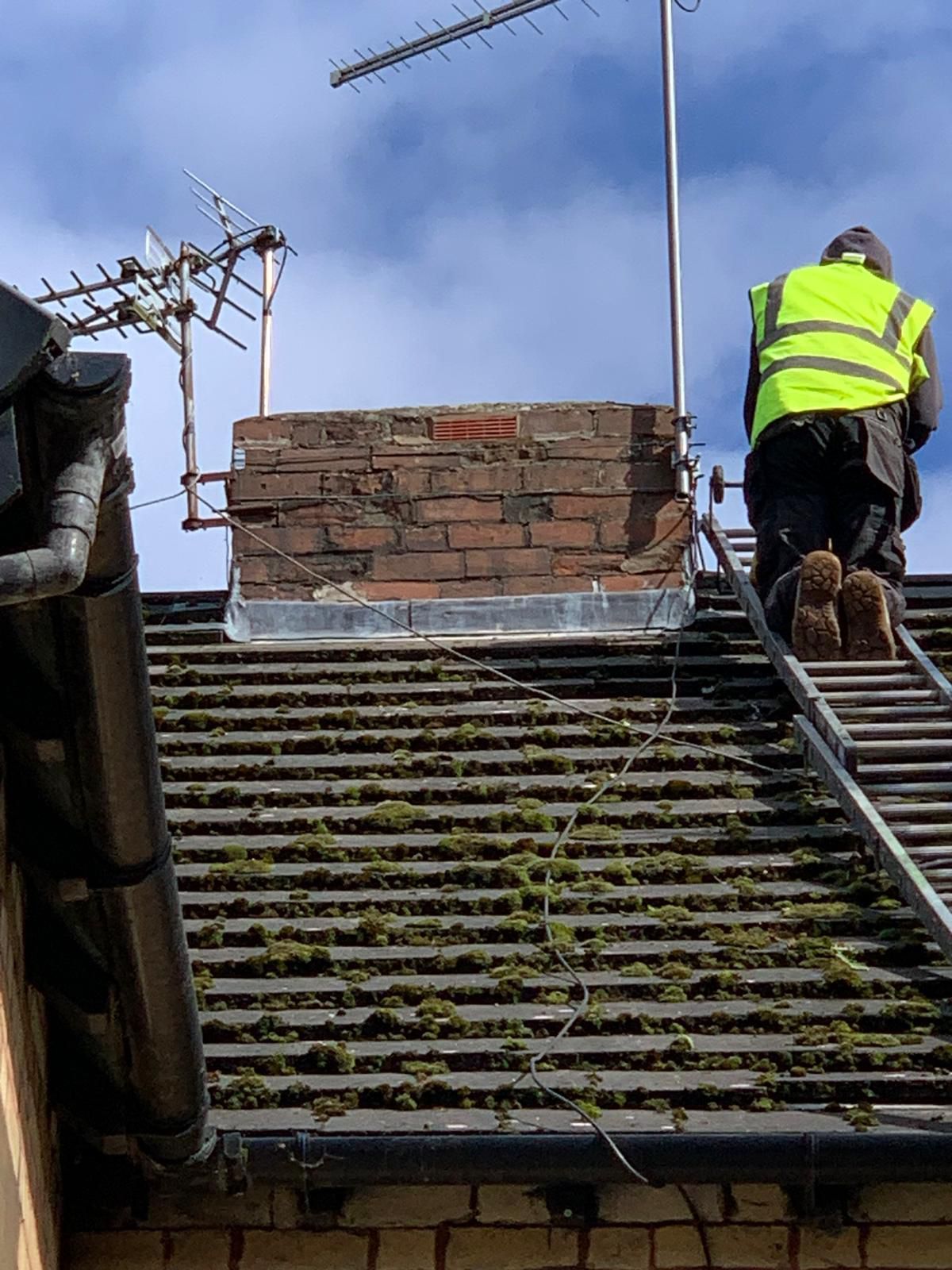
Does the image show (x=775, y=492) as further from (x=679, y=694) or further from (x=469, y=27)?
(x=469, y=27)

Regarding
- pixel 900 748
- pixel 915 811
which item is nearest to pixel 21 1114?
pixel 915 811

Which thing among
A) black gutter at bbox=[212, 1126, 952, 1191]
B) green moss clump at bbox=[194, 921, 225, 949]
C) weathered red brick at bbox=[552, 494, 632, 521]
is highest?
weathered red brick at bbox=[552, 494, 632, 521]

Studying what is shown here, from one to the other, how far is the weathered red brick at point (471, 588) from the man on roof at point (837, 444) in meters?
1.11

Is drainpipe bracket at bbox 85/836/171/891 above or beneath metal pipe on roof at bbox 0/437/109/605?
beneath

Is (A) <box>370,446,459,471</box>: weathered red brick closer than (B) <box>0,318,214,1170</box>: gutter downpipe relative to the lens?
No

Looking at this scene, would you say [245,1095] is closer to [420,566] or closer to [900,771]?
[900,771]

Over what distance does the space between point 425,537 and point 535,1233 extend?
415 centimetres

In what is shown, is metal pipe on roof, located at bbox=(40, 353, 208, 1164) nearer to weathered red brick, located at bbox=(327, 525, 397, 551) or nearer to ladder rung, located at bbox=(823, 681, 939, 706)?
ladder rung, located at bbox=(823, 681, 939, 706)

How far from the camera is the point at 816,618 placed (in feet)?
25.3

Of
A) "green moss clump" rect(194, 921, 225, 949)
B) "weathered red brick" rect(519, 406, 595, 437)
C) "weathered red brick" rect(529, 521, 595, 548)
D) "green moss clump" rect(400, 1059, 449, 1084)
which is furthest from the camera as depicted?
"weathered red brick" rect(519, 406, 595, 437)

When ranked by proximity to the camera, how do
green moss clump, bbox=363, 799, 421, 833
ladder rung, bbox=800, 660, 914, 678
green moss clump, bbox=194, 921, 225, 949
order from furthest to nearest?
ladder rung, bbox=800, 660, 914, 678, green moss clump, bbox=363, 799, 421, 833, green moss clump, bbox=194, 921, 225, 949

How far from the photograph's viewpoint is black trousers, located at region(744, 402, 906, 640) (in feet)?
26.7

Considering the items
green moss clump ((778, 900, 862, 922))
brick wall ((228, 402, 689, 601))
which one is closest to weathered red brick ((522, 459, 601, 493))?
brick wall ((228, 402, 689, 601))

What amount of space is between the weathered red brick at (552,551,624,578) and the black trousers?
707 mm
